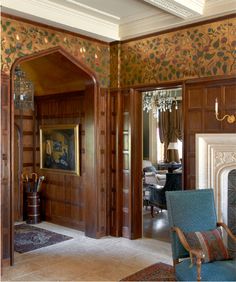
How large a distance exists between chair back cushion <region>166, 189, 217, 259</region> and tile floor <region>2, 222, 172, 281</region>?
1.02 m

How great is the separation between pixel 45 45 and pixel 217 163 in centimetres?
273

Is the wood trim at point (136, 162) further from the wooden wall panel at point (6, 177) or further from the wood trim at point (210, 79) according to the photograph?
the wooden wall panel at point (6, 177)

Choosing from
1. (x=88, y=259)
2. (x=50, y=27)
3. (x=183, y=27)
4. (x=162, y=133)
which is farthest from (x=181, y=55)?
(x=162, y=133)

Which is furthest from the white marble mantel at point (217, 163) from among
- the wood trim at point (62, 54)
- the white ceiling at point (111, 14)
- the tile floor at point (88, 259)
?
the wood trim at point (62, 54)

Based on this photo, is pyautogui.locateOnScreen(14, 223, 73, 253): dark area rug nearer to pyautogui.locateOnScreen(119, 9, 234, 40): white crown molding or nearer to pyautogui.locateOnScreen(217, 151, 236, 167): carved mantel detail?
pyautogui.locateOnScreen(217, 151, 236, 167): carved mantel detail

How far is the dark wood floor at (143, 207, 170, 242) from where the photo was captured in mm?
5594

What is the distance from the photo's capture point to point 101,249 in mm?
4938

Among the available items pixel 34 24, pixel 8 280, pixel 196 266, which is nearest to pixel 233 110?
pixel 196 266

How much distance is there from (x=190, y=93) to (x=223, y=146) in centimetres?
84

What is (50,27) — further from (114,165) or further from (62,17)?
(114,165)

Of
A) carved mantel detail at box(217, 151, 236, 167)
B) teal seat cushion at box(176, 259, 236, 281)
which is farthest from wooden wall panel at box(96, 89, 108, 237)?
teal seat cushion at box(176, 259, 236, 281)

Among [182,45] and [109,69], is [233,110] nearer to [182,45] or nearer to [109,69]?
[182,45]

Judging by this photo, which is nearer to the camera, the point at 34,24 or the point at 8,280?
the point at 8,280

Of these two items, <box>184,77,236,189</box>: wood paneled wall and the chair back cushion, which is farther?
<box>184,77,236,189</box>: wood paneled wall
